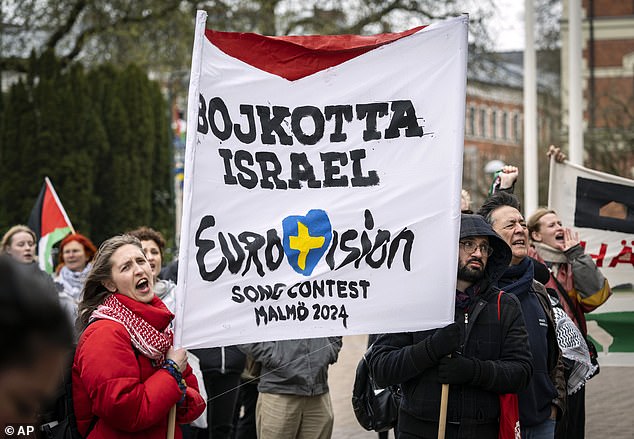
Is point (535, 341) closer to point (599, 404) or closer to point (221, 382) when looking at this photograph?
point (221, 382)

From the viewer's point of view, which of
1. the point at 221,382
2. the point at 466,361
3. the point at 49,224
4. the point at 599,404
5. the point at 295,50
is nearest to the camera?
the point at 466,361

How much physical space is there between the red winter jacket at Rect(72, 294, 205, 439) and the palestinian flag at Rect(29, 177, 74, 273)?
621 cm

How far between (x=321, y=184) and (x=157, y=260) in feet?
8.96

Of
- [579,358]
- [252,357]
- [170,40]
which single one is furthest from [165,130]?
[579,358]

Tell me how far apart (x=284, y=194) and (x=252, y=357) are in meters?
2.49

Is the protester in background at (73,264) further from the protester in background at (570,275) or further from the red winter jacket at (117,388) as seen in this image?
the red winter jacket at (117,388)

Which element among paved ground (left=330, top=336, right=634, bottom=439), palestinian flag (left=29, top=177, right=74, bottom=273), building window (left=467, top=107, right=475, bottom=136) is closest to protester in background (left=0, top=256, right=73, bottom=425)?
paved ground (left=330, top=336, right=634, bottom=439)

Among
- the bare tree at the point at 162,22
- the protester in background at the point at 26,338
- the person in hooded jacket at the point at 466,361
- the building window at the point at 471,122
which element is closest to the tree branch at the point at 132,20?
the bare tree at the point at 162,22

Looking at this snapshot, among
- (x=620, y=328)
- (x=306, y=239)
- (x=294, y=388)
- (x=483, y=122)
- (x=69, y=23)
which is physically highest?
(x=69, y=23)

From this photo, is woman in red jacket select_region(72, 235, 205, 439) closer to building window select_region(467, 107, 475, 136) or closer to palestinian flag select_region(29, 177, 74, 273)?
palestinian flag select_region(29, 177, 74, 273)

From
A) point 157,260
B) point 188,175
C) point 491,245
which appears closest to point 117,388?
point 188,175

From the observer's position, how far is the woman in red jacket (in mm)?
4305

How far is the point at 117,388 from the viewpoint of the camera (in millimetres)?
4266

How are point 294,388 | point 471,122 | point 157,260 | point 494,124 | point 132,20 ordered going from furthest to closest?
point 494,124, point 471,122, point 132,20, point 157,260, point 294,388
